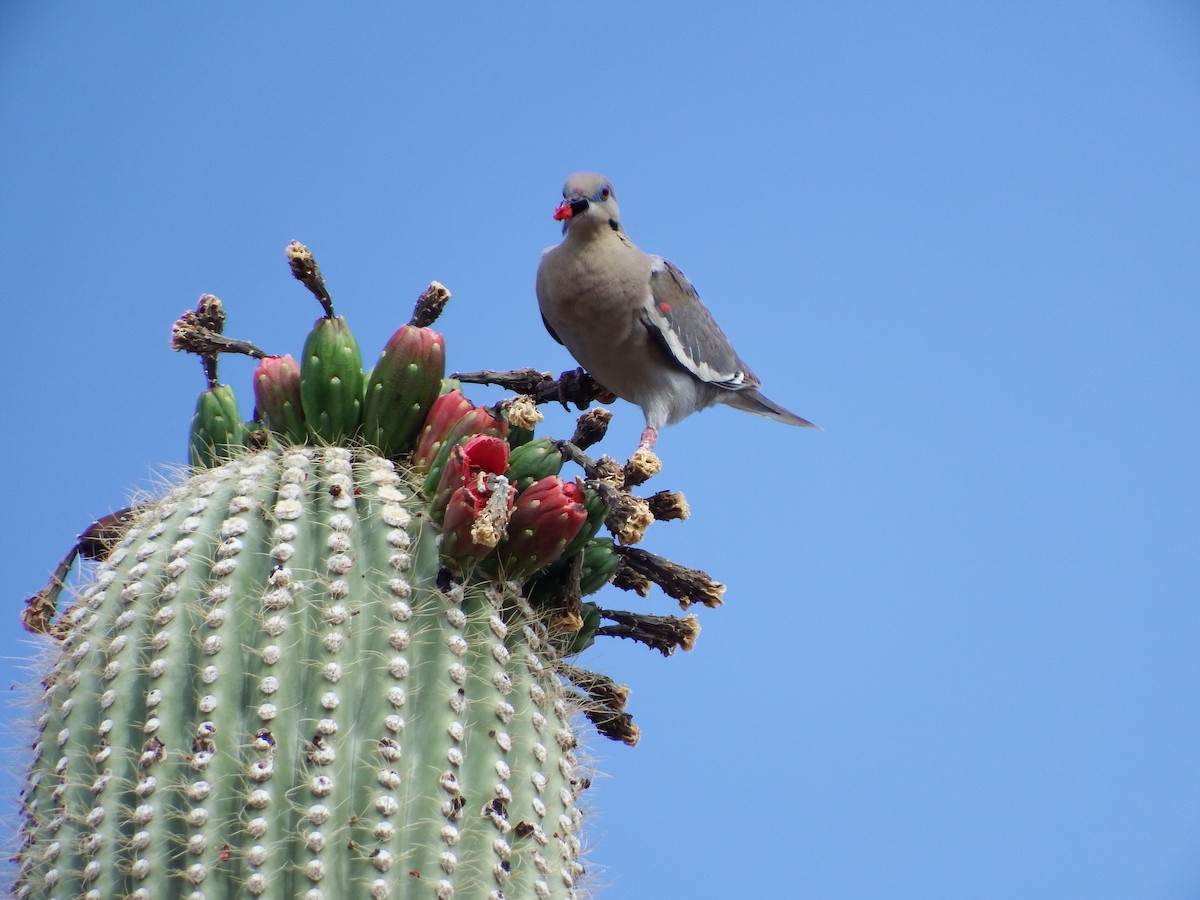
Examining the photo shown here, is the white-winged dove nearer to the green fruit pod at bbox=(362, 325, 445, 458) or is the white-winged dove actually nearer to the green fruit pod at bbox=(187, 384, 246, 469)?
the green fruit pod at bbox=(362, 325, 445, 458)

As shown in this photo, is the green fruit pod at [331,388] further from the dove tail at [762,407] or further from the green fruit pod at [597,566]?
the dove tail at [762,407]

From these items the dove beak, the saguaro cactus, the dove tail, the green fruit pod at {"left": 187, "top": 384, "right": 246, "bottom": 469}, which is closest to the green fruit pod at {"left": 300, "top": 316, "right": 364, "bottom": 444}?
the saguaro cactus

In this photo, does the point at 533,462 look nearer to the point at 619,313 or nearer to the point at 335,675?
the point at 335,675

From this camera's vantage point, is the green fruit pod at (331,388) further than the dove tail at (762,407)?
No

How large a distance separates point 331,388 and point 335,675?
25.2 inches

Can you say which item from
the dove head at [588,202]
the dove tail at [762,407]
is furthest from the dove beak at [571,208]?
the dove tail at [762,407]

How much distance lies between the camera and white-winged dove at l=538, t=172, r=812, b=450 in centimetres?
343

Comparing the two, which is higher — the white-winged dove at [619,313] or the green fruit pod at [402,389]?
the white-winged dove at [619,313]

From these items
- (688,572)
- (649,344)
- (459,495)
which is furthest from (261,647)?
(649,344)

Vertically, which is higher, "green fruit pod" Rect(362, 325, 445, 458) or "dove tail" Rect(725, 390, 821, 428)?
"dove tail" Rect(725, 390, 821, 428)

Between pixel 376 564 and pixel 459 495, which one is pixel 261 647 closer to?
pixel 376 564

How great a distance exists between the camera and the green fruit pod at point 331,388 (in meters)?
2.16

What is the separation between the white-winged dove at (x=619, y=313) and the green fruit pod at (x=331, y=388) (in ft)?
4.07

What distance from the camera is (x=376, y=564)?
6.06ft
